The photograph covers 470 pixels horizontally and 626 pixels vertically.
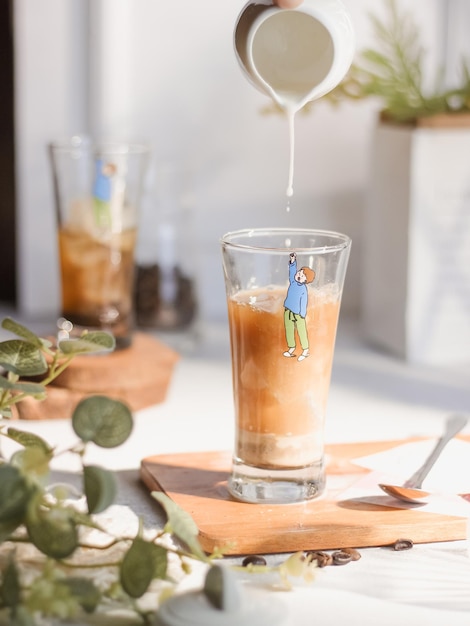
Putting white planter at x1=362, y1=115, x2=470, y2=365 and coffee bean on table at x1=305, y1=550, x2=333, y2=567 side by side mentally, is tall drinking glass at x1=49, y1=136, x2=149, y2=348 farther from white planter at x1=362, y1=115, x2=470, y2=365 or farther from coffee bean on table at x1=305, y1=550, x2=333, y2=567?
coffee bean on table at x1=305, y1=550, x2=333, y2=567

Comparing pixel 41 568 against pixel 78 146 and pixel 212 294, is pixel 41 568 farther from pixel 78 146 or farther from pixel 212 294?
pixel 212 294

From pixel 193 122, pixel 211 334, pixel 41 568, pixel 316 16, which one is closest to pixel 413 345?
pixel 211 334

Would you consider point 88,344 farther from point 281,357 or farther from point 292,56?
point 292,56

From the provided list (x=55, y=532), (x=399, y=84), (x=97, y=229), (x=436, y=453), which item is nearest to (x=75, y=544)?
(x=55, y=532)

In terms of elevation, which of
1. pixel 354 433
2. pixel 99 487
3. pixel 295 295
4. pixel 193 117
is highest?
pixel 193 117

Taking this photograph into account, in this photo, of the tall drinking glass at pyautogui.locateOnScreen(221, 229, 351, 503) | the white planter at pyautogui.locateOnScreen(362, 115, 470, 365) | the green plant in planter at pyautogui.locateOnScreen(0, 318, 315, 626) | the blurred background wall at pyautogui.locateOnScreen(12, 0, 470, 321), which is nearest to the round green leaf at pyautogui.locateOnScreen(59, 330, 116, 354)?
the green plant in planter at pyautogui.locateOnScreen(0, 318, 315, 626)

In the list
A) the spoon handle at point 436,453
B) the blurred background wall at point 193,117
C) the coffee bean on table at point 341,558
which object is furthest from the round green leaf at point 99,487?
the blurred background wall at point 193,117
